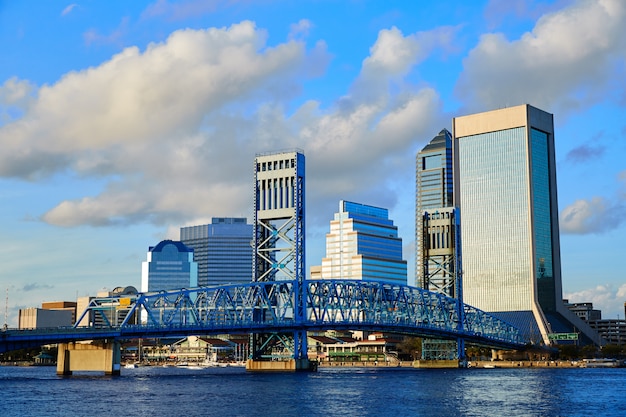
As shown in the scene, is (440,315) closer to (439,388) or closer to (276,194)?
(276,194)

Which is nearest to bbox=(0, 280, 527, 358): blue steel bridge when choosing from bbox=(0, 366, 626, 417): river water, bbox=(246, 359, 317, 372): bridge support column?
bbox=(246, 359, 317, 372): bridge support column

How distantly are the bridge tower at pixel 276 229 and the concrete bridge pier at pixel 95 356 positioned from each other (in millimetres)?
23753

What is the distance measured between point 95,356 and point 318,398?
62.6 metres

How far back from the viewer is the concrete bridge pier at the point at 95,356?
145625 millimetres

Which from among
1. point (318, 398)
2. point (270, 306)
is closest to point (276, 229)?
point (270, 306)

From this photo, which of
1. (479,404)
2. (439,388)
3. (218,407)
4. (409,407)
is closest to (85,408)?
(218,407)

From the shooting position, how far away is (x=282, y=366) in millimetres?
152750

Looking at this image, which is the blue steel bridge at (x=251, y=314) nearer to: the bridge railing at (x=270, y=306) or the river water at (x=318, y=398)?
the bridge railing at (x=270, y=306)

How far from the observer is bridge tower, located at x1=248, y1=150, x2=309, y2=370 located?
15612 centimetres

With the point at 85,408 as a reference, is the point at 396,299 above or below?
above

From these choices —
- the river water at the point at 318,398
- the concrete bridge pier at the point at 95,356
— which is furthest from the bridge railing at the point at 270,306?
the river water at the point at 318,398

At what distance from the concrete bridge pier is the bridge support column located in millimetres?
22796

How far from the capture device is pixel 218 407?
282 feet

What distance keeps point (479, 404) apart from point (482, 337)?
355ft
